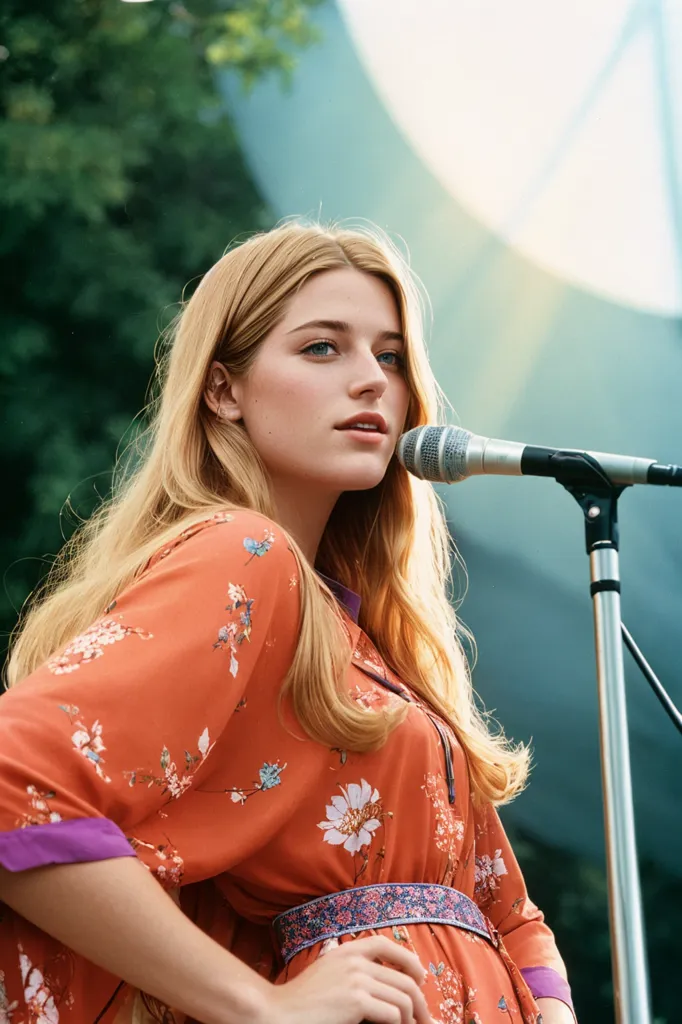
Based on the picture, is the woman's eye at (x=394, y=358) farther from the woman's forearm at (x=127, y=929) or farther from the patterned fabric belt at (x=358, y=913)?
the woman's forearm at (x=127, y=929)

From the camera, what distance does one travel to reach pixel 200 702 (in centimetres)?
109

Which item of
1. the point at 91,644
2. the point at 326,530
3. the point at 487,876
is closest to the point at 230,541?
the point at 91,644

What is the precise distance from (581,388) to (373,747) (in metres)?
1.42

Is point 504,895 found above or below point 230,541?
below

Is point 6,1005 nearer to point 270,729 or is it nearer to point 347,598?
point 270,729

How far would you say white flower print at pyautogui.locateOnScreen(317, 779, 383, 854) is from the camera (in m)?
1.22

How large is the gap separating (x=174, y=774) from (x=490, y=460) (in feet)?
1.49

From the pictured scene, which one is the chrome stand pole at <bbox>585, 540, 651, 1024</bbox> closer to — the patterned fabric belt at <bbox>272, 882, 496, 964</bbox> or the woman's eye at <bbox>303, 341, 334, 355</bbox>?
the patterned fabric belt at <bbox>272, 882, 496, 964</bbox>

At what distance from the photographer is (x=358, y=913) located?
121 centimetres

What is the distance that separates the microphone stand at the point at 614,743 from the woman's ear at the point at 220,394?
0.52 m

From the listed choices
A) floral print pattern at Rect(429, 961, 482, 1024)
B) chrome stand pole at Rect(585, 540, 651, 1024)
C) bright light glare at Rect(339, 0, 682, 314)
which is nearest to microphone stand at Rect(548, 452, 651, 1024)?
chrome stand pole at Rect(585, 540, 651, 1024)

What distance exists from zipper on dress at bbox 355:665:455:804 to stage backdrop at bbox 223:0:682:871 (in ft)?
3.44

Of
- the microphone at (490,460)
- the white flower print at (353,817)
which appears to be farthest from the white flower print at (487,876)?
the microphone at (490,460)

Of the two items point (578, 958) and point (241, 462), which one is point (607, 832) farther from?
point (578, 958)
